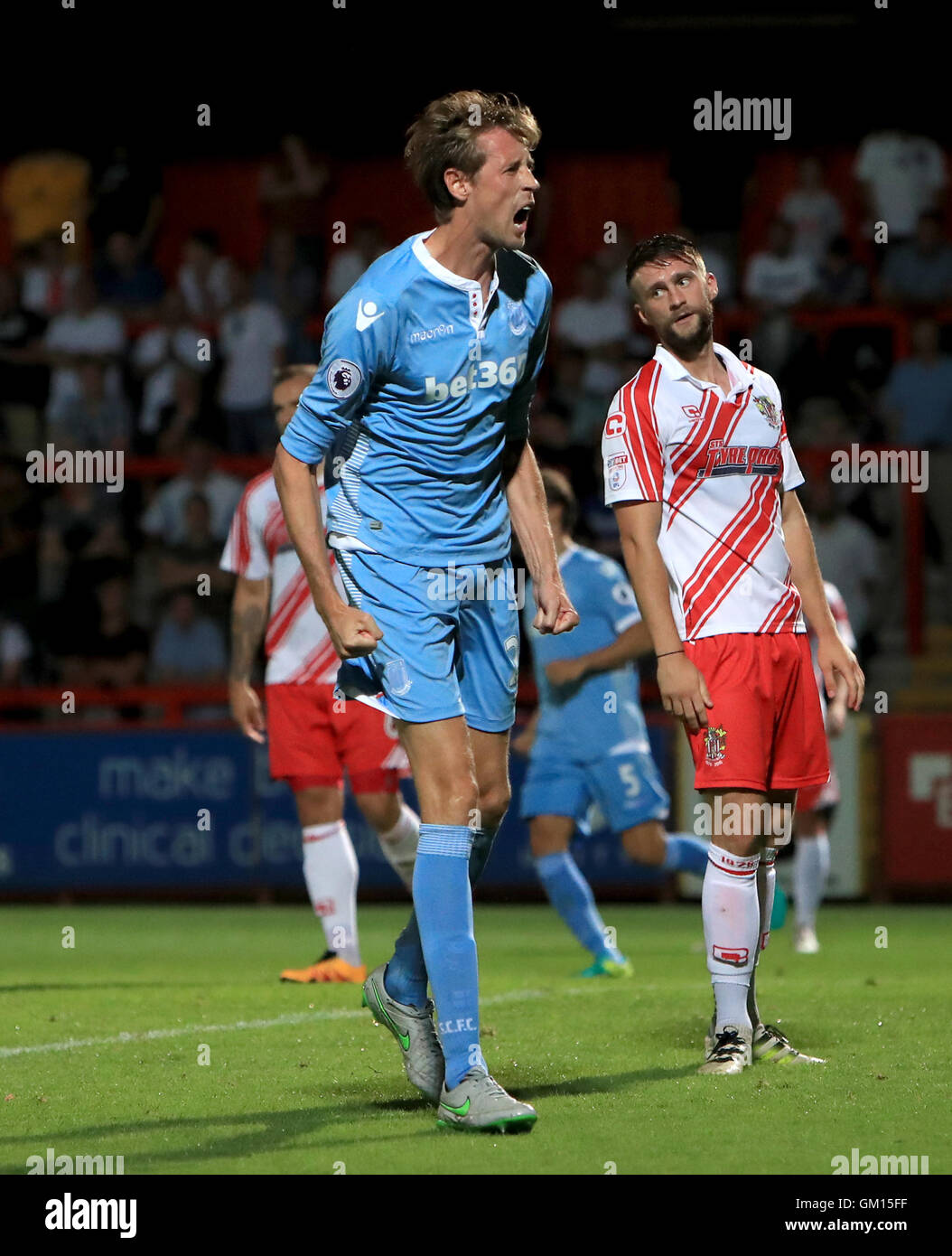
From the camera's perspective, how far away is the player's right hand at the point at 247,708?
28.2 feet

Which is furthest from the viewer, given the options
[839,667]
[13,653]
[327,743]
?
[13,653]

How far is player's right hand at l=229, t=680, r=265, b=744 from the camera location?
28.2 feet

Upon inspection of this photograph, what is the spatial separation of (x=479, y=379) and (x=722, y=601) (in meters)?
1.12

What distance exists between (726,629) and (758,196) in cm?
1331

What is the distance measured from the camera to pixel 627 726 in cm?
933

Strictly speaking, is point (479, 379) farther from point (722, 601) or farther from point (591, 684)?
point (591, 684)

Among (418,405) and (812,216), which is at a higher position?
(812,216)

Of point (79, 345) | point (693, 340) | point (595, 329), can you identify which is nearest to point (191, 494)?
point (79, 345)

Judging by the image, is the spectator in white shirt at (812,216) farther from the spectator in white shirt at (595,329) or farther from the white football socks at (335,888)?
the white football socks at (335,888)

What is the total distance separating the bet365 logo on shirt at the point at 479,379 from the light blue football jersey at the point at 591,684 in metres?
4.02

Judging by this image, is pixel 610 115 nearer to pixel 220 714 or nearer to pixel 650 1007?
pixel 220 714

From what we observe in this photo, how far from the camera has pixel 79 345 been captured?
55.9 ft

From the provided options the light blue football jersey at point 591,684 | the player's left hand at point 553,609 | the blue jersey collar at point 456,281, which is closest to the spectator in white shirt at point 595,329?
the light blue football jersey at point 591,684
